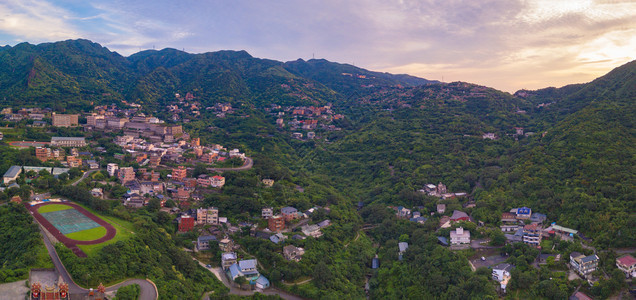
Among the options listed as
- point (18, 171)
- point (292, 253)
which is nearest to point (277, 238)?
point (292, 253)

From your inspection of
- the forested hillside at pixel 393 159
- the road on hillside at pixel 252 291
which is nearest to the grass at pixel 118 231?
the forested hillside at pixel 393 159

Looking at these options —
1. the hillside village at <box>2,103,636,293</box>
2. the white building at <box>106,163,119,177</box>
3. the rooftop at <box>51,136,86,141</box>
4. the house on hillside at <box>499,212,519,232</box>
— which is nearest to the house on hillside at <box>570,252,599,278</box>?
the hillside village at <box>2,103,636,293</box>

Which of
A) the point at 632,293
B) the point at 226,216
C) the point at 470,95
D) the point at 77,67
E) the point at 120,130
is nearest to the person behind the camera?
the point at 632,293

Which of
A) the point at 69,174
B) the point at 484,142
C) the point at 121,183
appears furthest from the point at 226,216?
the point at 484,142

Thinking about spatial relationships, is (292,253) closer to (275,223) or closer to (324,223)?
(275,223)

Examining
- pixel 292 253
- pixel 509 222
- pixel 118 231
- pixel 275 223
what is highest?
pixel 118 231

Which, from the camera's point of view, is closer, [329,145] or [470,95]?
[329,145]

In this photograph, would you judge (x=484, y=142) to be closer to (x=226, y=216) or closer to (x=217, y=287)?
(x=226, y=216)
